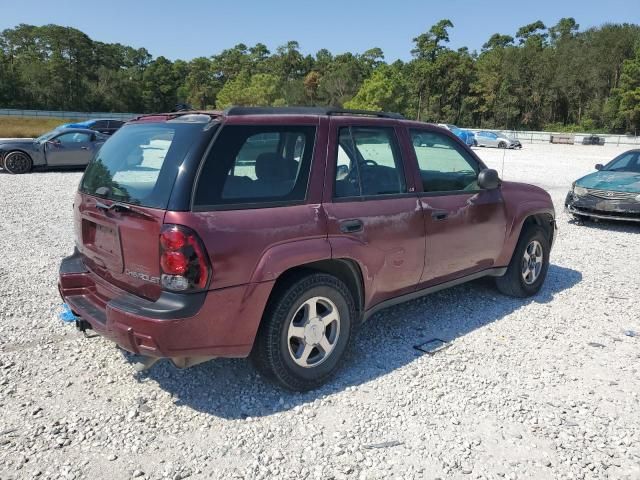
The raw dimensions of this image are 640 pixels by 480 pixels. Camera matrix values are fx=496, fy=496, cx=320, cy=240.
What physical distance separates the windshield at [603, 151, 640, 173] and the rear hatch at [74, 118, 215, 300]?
31.6 feet

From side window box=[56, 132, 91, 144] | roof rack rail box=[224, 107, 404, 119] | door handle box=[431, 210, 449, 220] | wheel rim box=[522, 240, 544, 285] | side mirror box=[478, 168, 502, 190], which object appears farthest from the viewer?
side window box=[56, 132, 91, 144]

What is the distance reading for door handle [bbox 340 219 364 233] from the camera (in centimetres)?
341

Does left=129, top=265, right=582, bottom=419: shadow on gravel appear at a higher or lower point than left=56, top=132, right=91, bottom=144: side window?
lower

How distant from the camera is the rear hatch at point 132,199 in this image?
2881mm

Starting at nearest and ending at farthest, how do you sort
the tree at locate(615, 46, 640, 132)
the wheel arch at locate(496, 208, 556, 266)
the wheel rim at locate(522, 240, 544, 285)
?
the wheel arch at locate(496, 208, 556, 266)
the wheel rim at locate(522, 240, 544, 285)
the tree at locate(615, 46, 640, 132)

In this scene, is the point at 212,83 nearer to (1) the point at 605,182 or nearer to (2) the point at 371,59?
(2) the point at 371,59

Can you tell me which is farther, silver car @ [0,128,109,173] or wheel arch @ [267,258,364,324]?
silver car @ [0,128,109,173]

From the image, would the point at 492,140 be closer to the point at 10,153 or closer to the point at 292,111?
the point at 10,153

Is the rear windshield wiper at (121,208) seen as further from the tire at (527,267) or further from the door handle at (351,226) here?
the tire at (527,267)

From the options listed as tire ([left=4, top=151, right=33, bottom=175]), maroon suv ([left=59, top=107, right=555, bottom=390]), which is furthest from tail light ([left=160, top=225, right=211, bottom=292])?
tire ([left=4, top=151, right=33, bottom=175])

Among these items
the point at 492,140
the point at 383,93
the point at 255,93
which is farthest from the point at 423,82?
the point at 492,140

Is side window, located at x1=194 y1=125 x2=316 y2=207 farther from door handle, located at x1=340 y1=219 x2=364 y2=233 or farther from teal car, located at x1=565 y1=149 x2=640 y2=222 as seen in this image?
teal car, located at x1=565 y1=149 x2=640 y2=222

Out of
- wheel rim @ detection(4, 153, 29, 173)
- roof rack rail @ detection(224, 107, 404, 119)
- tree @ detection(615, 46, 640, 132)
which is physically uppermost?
tree @ detection(615, 46, 640, 132)

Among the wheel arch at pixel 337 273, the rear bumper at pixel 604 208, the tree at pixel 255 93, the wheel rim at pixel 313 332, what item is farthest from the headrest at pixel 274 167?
the tree at pixel 255 93
